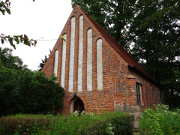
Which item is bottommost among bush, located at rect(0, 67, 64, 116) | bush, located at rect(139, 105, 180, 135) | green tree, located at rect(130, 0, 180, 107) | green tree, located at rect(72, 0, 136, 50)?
bush, located at rect(139, 105, 180, 135)

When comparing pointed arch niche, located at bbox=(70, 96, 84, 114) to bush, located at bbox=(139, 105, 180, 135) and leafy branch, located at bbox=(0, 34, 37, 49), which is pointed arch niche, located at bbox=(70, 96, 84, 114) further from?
leafy branch, located at bbox=(0, 34, 37, 49)

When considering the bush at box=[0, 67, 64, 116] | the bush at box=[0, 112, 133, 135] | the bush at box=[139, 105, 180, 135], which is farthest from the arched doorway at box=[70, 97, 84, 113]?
the bush at box=[139, 105, 180, 135]

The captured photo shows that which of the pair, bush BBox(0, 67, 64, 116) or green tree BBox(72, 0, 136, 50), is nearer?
bush BBox(0, 67, 64, 116)

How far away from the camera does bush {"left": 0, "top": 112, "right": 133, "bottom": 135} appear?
3.50m

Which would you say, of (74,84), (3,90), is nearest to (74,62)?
(74,84)

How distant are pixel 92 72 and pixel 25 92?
4246mm

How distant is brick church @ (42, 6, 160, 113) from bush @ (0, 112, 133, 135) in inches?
97.3

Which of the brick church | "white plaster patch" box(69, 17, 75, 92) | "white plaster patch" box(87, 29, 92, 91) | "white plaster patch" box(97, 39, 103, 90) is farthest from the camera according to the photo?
"white plaster patch" box(69, 17, 75, 92)

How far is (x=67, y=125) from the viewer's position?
144 inches

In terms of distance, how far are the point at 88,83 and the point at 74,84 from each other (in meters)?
1.10

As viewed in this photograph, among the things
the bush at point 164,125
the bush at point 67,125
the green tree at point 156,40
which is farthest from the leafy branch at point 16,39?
the green tree at point 156,40

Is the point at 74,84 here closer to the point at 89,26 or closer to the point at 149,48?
the point at 89,26

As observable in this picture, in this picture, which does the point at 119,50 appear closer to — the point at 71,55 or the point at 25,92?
the point at 71,55

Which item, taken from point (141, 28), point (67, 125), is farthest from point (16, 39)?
point (141, 28)
